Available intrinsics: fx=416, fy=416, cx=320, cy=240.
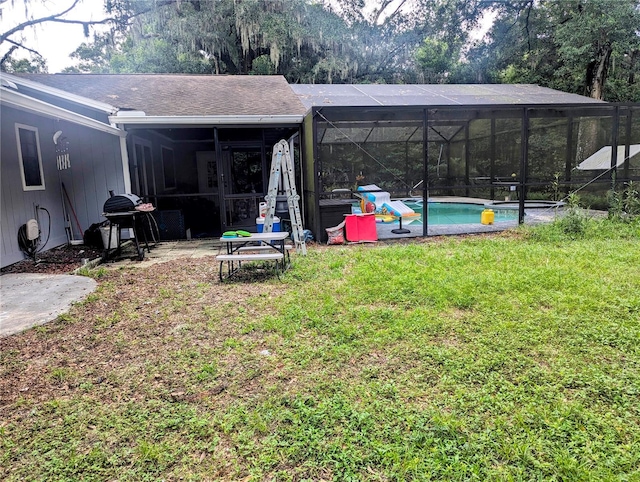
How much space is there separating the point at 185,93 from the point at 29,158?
13.1 ft

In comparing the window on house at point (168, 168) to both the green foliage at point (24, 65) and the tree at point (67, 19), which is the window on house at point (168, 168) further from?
the green foliage at point (24, 65)

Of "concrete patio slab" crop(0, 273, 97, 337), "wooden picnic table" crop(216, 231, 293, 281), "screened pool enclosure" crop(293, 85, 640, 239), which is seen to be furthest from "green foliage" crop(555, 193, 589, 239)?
"concrete patio slab" crop(0, 273, 97, 337)

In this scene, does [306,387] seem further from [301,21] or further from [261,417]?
[301,21]

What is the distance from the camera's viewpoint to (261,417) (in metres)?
2.24

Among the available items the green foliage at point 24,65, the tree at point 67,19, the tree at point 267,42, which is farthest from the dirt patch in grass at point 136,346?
the green foliage at point 24,65

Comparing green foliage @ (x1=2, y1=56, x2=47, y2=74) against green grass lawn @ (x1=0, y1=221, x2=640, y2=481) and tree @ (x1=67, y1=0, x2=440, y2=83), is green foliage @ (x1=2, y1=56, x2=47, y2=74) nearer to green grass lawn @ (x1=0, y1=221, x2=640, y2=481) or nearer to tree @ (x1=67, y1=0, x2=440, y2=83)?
tree @ (x1=67, y1=0, x2=440, y2=83)

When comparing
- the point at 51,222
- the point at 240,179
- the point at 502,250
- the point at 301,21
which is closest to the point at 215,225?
the point at 240,179

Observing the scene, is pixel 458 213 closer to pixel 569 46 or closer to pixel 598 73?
pixel 569 46

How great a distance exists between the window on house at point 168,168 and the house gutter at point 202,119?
3.02 m

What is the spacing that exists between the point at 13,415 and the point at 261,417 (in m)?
1.39

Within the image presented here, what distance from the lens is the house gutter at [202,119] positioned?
291 inches

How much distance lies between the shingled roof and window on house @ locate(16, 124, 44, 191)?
1.66m

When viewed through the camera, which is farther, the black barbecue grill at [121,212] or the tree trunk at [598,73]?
the tree trunk at [598,73]

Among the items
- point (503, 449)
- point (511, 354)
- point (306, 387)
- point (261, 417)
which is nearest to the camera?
point (503, 449)
